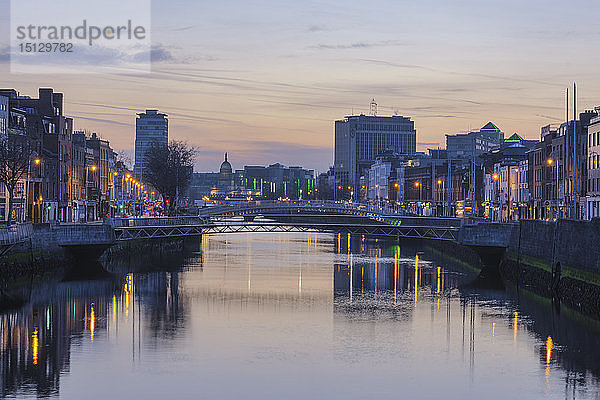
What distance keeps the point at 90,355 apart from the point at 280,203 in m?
68.3

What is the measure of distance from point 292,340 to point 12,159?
1544 inches

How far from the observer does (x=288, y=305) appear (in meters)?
57.2

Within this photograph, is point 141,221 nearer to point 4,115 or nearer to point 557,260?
point 4,115

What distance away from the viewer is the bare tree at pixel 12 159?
72.5 m

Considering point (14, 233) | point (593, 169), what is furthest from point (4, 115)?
point (593, 169)

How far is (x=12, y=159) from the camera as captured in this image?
76.8m

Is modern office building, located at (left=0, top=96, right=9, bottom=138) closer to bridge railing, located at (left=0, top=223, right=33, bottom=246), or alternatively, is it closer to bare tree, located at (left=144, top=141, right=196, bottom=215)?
bridge railing, located at (left=0, top=223, right=33, bottom=246)

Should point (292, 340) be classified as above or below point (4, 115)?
below

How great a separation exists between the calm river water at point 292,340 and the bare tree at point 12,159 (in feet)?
34.4

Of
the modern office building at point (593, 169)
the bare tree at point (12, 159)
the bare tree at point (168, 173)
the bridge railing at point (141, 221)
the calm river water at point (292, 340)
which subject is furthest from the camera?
the bare tree at point (168, 173)

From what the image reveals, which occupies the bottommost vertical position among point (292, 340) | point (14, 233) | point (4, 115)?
point (292, 340)

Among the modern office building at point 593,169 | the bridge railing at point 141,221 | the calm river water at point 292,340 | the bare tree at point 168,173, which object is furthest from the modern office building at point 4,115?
the modern office building at point 593,169

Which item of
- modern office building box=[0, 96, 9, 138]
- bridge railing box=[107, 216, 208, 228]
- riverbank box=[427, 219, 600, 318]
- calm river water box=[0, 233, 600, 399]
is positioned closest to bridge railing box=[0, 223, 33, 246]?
calm river water box=[0, 233, 600, 399]

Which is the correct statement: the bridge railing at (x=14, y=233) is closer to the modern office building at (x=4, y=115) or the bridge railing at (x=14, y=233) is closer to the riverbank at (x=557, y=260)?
the modern office building at (x=4, y=115)
